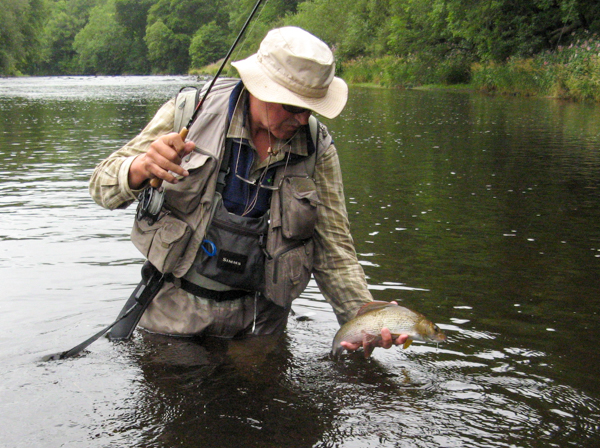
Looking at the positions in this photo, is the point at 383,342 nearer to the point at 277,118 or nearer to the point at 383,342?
the point at 383,342

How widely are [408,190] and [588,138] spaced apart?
6.47m

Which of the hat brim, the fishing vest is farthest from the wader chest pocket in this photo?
the hat brim

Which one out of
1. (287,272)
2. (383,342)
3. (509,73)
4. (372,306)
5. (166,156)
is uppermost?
(166,156)

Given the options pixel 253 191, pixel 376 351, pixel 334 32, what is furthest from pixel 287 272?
pixel 334 32

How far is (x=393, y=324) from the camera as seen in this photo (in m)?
3.41

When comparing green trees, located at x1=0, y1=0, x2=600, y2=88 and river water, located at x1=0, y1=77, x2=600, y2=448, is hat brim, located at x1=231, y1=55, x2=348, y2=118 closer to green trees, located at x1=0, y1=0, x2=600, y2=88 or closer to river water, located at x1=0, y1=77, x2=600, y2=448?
green trees, located at x1=0, y1=0, x2=600, y2=88

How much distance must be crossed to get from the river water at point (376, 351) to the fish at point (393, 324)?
467 mm

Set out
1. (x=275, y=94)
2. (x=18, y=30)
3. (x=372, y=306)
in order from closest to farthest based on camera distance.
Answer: (x=275, y=94), (x=372, y=306), (x=18, y=30)

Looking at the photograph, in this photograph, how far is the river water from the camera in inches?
139

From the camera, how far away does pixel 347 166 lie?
12.2 m

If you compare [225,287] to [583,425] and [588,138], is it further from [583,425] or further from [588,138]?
[588,138]

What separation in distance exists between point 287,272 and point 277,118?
0.78 meters

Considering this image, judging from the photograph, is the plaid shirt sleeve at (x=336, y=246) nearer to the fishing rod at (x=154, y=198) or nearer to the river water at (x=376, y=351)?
the river water at (x=376, y=351)

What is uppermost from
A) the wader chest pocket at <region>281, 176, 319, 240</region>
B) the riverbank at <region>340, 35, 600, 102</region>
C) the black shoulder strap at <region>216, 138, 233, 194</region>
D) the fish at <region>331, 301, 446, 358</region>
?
the black shoulder strap at <region>216, 138, 233, 194</region>
